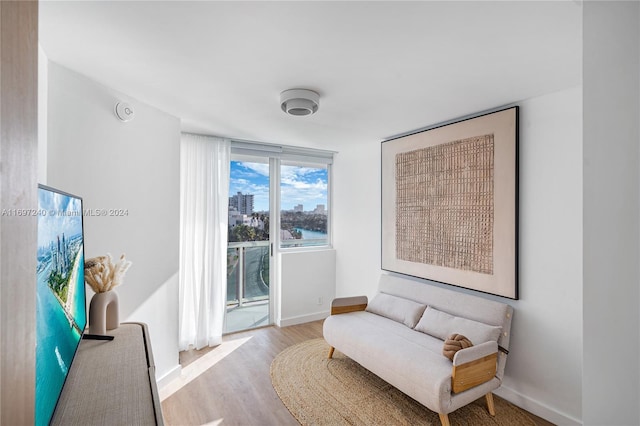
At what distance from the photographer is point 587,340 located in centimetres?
69

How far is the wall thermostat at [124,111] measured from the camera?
2.27 m

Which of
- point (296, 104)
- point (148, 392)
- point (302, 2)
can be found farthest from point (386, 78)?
point (148, 392)

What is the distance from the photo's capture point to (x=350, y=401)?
255 cm

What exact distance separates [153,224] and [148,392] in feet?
5.63

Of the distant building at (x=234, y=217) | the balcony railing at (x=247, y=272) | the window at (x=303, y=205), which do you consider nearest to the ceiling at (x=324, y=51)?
the distant building at (x=234, y=217)

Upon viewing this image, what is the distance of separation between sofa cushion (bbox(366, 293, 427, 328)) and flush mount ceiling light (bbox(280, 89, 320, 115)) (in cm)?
209

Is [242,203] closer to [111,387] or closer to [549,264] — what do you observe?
[111,387]

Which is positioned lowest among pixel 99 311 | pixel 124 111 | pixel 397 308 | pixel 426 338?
pixel 426 338

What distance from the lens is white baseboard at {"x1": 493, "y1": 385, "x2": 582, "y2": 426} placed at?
2.25m

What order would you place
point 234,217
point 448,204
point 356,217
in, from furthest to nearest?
1. point 356,217
2. point 234,217
3. point 448,204

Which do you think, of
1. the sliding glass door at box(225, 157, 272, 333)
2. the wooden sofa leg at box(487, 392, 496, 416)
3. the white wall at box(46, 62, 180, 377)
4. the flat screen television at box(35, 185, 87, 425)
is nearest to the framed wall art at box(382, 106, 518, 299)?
the wooden sofa leg at box(487, 392, 496, 416)

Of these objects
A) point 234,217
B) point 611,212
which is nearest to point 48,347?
point 611,212

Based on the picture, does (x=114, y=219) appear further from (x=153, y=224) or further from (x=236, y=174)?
(x=236, y=174)

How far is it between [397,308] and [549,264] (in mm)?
1377
